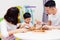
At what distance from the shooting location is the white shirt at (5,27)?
124 cm

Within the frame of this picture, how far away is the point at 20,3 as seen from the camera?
1.91 m

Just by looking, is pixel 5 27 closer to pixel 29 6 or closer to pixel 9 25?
pixel 9 25

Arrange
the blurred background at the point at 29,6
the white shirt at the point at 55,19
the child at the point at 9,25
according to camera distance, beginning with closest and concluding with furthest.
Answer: the child at the point at 9,25 < the white shirt at the point at 55,19 < the blurred background at the point at 29,6

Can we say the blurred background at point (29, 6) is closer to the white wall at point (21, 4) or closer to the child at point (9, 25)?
the white wall at point (21, 4)

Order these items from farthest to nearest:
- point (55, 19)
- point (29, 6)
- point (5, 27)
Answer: point (29, 6) → point (55, 19) → point (5, 27)

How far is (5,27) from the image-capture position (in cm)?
127

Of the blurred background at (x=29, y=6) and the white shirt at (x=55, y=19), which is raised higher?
the blurred background at (x=29, y=6)

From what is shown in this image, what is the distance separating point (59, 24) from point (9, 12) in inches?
26.2

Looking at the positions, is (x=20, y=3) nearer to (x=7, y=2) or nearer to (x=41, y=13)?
(x=7, y=2)

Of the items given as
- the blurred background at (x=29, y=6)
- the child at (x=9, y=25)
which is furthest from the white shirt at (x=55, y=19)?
the child at (x=9, y=25)

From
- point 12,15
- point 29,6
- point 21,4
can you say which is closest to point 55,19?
point 29,6

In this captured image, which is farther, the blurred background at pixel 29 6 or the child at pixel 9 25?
the blurred background at pixel 29 6

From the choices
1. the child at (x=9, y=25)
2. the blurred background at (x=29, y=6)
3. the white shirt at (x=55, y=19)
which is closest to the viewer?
the child at (x=9, y=25)

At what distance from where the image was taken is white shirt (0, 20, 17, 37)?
1.24m
